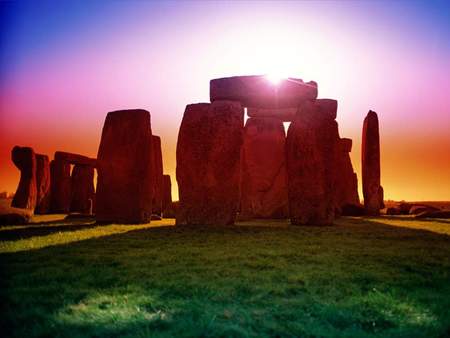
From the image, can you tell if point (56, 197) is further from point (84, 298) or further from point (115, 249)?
point (84, 298)

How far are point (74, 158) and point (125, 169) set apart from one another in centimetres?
1314

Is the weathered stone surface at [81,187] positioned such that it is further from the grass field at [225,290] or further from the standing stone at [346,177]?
the grass field at [225,290]

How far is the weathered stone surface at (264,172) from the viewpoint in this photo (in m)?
15.8

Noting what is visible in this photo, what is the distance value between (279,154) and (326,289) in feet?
41.9

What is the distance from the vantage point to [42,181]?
20.8 meters

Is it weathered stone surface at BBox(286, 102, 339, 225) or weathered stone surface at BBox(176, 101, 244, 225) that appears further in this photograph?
weathered stone surface at BBox(286, 102, 339, 225)

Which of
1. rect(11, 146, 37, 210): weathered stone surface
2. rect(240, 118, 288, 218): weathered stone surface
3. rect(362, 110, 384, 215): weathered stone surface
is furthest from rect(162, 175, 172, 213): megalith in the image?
rect(362, 110, 384, 215): weathered stone surface

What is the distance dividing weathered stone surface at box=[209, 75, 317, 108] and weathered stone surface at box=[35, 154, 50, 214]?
1336 cm

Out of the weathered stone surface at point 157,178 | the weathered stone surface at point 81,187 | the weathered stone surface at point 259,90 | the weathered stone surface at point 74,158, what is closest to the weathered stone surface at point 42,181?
the weathered stone surface at point 74,158

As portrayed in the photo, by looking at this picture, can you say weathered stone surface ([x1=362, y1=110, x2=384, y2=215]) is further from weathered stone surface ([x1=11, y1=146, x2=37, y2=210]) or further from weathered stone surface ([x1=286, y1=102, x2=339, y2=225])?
weathered stone surface ([x1=11, y1=146, x2=37, y2=210])

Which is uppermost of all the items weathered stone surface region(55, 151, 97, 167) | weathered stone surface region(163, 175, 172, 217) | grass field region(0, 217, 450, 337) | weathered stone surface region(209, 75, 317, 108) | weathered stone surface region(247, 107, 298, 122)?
weathered stone surface region(247, 107, 298, 122)

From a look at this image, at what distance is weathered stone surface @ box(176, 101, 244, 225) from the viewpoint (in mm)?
9930

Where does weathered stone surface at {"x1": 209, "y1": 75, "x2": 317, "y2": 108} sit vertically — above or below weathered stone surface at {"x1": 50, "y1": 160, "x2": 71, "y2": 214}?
above

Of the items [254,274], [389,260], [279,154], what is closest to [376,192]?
[279,154]
